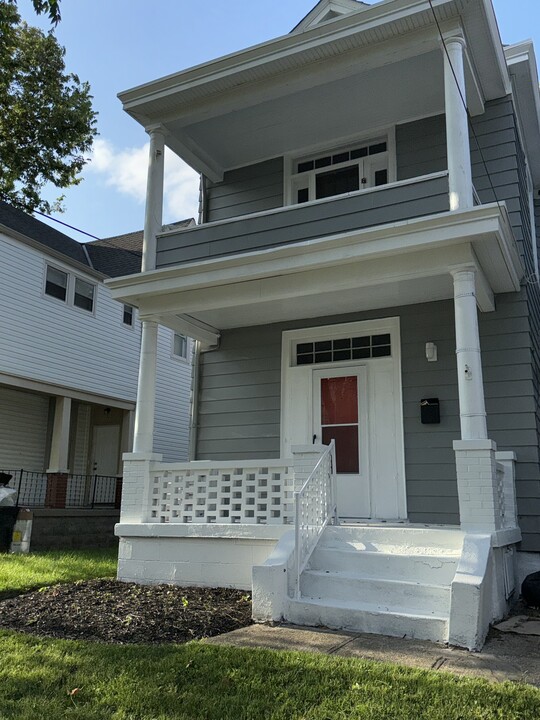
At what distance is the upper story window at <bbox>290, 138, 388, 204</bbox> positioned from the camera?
28.3 ft

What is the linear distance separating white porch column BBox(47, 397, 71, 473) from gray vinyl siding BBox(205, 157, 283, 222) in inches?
279

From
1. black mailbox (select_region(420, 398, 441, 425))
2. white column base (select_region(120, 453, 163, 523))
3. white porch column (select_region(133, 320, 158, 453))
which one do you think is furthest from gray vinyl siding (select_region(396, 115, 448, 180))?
white column base (select_region(120, 453, 163, 523))

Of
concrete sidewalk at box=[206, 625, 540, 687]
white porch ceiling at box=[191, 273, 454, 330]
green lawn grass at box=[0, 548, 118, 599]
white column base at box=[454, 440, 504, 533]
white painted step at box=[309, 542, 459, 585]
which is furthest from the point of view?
white porch ceiling at box=[191, 273, 454, 330]

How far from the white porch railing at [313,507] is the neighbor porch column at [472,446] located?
1.43 meters

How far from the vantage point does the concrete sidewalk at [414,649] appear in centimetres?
384

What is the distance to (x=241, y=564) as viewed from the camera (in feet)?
21.7

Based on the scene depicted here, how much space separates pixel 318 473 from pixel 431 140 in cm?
482

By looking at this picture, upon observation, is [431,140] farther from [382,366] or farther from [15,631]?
[15,631]

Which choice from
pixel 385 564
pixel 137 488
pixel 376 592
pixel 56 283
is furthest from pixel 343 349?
pixel 56 283

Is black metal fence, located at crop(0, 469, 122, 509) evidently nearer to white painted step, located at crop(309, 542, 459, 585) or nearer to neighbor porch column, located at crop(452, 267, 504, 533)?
white painted step, located at crop(309, 542, 459, 585)

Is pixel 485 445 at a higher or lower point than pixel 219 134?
lower

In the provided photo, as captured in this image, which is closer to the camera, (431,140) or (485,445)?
(485,445)

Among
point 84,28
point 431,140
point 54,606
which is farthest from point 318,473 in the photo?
point 84,28

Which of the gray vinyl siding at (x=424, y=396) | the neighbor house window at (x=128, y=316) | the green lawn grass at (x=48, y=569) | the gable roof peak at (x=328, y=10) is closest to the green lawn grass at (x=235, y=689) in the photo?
the green lawn grass at (x=48, y=569)
